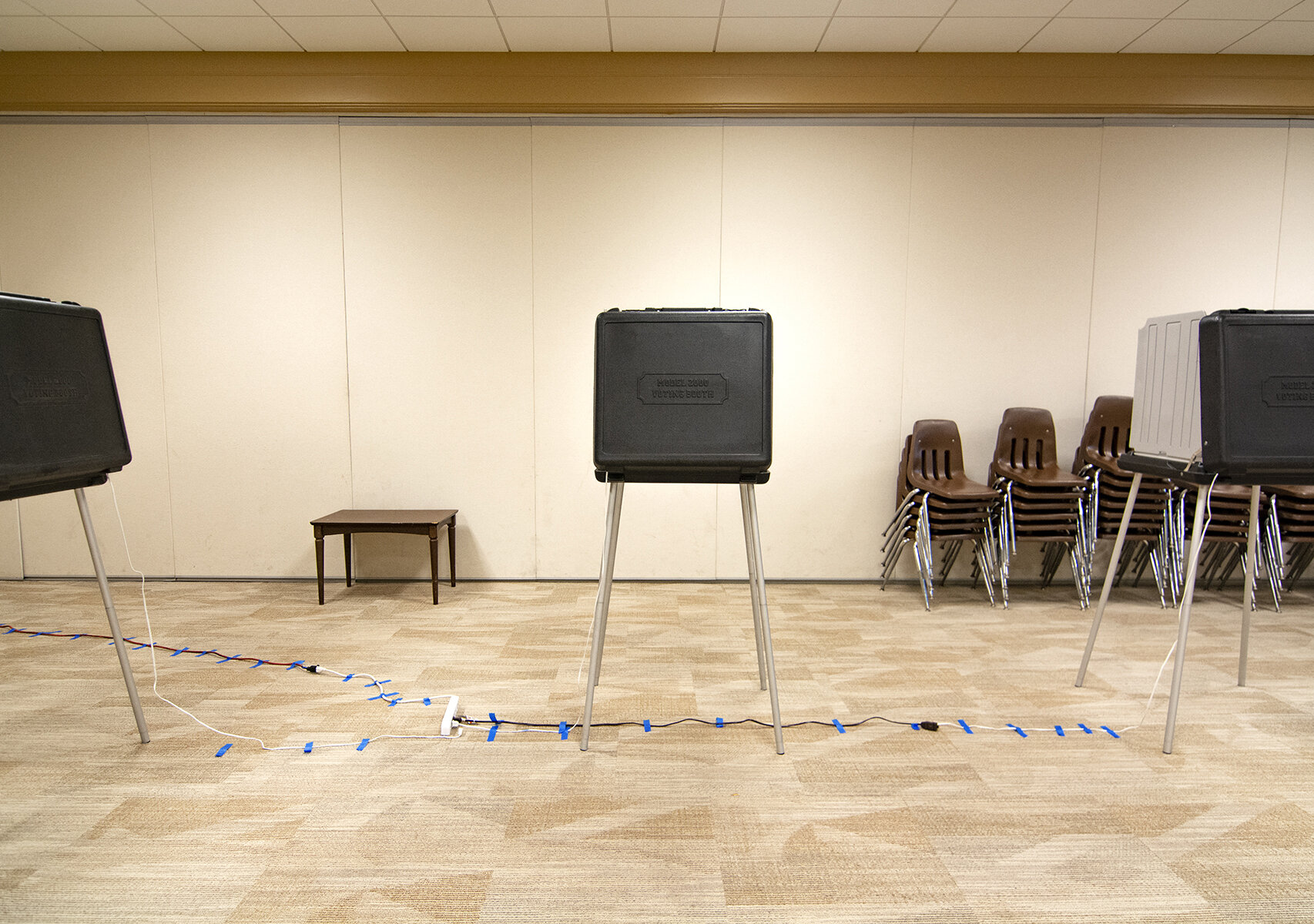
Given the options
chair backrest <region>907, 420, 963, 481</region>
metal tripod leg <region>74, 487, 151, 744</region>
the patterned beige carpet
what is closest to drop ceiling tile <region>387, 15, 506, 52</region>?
metal tripod leg <region>74, 487, 151, 744</region>

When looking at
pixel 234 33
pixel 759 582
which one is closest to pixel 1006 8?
pixel 759 582

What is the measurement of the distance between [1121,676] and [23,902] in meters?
3.67

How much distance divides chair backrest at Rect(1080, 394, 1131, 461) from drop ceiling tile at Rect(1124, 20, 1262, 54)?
6.65 feet

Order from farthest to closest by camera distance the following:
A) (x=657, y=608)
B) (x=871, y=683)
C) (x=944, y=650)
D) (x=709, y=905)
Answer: (x=657, y=608), (x=944, y=650), (x=871, y=683), (x=709, y=905)

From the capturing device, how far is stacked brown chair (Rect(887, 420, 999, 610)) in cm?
404

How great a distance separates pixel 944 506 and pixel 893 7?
2.69m

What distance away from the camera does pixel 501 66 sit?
4137 millimetres

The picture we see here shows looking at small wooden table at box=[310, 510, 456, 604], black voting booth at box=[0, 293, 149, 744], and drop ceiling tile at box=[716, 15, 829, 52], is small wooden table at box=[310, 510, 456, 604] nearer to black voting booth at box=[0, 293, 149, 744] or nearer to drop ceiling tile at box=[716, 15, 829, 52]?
black voting booth at box=[0, 293, 149, 744]

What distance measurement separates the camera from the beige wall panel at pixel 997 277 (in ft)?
14.0

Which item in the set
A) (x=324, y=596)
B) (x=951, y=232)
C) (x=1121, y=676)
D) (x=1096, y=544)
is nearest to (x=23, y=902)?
(x=324, y=596)

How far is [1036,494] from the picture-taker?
406 cm

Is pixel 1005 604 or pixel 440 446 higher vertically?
pixel 440 446

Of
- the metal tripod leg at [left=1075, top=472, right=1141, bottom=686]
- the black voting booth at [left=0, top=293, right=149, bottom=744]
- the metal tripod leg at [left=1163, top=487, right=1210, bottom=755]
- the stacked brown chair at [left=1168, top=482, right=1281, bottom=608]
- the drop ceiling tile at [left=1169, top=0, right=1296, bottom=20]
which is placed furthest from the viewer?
the stacked brown chair at [left=1168, top=482, right=1281, bottom=608]

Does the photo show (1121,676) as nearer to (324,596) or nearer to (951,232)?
(951,232)
